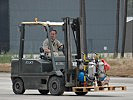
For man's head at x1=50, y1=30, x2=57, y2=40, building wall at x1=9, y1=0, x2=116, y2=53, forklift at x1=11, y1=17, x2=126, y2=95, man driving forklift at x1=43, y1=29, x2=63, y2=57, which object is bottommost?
forklift at x1=11, y1=17, x2=126, y2=95

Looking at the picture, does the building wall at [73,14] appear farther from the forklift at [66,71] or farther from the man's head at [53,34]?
the man's head at [53,34]

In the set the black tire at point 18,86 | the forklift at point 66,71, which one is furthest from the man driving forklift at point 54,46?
the black tire at point 18,86

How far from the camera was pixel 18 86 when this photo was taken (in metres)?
20.5

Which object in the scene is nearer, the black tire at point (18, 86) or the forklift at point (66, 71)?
the forklift at point (66, 71)

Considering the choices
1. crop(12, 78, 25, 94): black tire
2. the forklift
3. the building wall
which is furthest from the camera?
the building wall

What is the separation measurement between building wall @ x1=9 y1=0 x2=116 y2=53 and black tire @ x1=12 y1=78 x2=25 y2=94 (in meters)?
61.9

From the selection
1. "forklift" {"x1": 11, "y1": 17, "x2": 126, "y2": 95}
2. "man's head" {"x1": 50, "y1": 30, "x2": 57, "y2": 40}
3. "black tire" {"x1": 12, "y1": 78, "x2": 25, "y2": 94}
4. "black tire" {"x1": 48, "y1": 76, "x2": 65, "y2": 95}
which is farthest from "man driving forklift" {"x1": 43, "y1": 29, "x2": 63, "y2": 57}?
"black tire" {"x1": 12, "y1": 78, "x2": 25, "y2": 94}

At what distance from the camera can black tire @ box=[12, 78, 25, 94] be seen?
20344mm

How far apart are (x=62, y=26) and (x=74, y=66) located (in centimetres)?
133

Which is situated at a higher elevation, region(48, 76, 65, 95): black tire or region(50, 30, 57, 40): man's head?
region(50, 30, 57, 40): man's head

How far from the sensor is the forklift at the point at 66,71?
19219mm

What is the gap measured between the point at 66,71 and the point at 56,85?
0.50 meters

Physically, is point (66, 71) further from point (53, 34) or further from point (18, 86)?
point (18, 86)

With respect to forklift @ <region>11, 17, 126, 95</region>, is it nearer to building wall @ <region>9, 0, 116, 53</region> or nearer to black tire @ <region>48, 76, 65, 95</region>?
black tire @ <region>48, 76, 65, 95</region>
